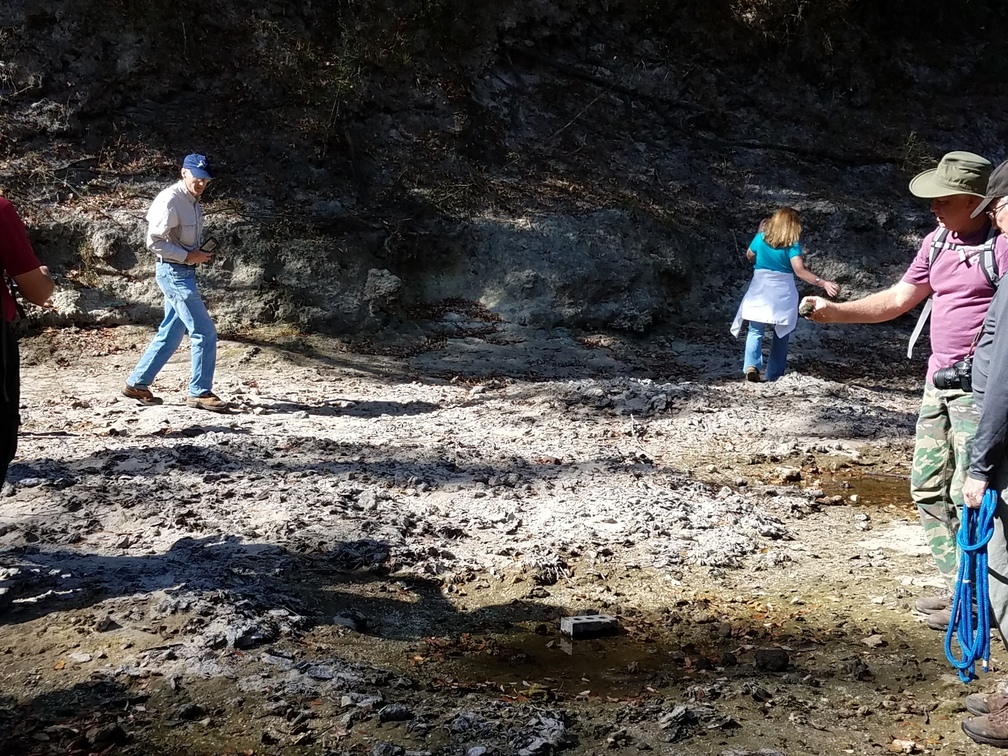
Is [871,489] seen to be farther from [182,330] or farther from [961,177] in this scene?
[182,330]

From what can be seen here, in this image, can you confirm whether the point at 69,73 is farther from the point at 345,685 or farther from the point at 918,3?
the point at 918,3

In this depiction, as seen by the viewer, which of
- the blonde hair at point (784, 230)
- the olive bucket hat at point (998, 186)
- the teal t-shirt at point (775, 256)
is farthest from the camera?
the teal t-shirt at point (775, 256)

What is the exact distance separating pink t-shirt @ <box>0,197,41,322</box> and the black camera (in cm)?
386

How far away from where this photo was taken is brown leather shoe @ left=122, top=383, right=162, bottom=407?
8.45 m

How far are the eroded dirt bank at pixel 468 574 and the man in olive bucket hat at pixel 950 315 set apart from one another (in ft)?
2.42

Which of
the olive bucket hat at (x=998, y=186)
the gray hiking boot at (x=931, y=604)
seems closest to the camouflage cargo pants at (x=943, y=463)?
the gray hiking boot at (x=931, y=604)

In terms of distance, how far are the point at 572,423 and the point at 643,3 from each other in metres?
10.8

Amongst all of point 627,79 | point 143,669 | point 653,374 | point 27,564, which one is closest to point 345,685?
point 143,669

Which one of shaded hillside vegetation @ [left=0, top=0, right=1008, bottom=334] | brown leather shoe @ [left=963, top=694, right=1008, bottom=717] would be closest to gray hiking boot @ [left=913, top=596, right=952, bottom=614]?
brown leather shoe @ [left=963, top=694, right=1008, bottom=717]

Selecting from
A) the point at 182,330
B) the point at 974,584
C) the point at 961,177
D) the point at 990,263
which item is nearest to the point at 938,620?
the point at 974,584

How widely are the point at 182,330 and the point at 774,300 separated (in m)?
5.74

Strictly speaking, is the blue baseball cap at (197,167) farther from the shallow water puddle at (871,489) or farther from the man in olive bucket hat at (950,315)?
the man in olive bucket hat at (950,315)

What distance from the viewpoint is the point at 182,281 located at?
8.07m

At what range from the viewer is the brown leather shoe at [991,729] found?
3.41 metres
